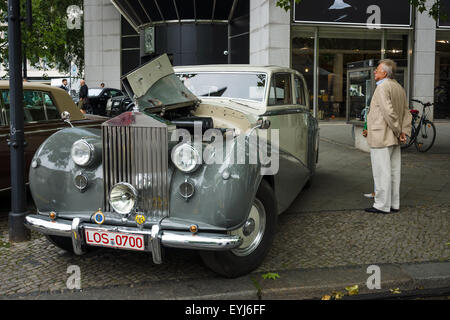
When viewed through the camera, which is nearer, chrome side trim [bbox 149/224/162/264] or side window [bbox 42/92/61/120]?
chrome side trim [bbox 149/224/162/264]

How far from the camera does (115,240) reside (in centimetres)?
342

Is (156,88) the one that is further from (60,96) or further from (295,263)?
(60,96)

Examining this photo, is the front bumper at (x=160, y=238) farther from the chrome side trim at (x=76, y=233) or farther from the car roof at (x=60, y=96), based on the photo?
the car roof at (x=60, y=96)

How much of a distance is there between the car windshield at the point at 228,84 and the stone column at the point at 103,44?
23.9 meters

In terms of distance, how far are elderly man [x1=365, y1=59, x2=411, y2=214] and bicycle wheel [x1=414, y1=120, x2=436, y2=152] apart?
18.2ft

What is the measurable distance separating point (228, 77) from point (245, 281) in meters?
2.65

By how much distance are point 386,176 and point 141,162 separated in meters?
3.25

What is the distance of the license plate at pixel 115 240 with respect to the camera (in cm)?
335

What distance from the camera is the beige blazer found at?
18.2ft

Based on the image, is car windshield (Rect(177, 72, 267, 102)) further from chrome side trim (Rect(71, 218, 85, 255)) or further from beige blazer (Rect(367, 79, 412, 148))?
chrome side trim (Rect(71, 218, 85, 255))

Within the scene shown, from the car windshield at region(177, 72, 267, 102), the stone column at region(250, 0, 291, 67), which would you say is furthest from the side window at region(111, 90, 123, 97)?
the car windshield at region(177, 72, 267, 102)
